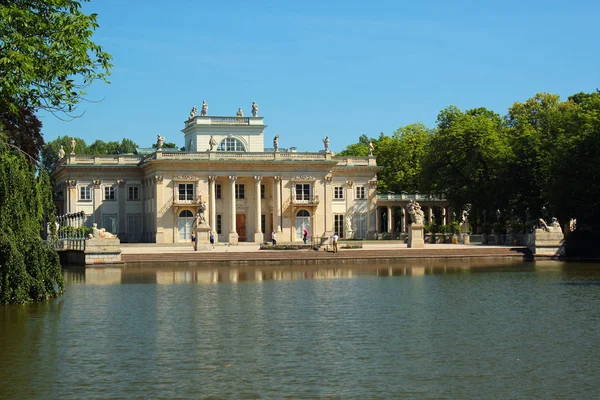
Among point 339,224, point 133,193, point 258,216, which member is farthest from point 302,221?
point 133,193

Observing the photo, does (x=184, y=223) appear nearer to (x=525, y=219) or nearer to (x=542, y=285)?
(x=525, y=219)

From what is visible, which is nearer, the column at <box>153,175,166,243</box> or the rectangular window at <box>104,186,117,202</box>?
the column at <box>153,175,166,243</box>

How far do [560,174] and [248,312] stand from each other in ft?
107

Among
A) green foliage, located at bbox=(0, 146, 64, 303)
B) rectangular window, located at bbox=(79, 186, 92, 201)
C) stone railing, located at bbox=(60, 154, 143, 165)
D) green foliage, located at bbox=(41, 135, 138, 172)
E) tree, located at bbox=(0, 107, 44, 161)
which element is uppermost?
green foliage, located at bbox=(41, 135, 138, 172)

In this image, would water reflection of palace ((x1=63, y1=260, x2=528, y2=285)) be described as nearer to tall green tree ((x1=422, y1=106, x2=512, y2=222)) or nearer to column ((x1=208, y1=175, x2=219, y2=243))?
tall green tree ((x1=422, y1=106, x2=512, y2=222))

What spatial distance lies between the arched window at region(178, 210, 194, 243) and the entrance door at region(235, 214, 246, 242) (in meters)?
4.59

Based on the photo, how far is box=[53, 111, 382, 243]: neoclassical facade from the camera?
235ft

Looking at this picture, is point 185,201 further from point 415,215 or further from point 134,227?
point 415,215

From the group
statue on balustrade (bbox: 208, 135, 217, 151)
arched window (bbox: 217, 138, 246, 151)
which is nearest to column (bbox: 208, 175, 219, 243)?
statue on balustrade (bbox: 208, 135, 217, 151)

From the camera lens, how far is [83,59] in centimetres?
2320

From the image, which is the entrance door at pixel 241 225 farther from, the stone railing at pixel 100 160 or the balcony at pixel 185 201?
the stone railing at pixel 100 160

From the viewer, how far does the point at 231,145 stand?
75.9 m

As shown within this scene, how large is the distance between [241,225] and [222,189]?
3.63 meters

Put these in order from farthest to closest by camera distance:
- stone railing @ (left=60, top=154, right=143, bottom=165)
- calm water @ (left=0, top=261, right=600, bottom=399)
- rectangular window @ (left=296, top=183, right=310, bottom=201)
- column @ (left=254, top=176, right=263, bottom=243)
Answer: rectangular window @ (left=296, top=183, right=310, bottom=201) → stone railing @ (left=60, top=154, right=143, bottom=165) → column @ (left=254, top=176, right=263, bottom=243) → calm water @ (left=0, top=261, right=600, bottom=399)
